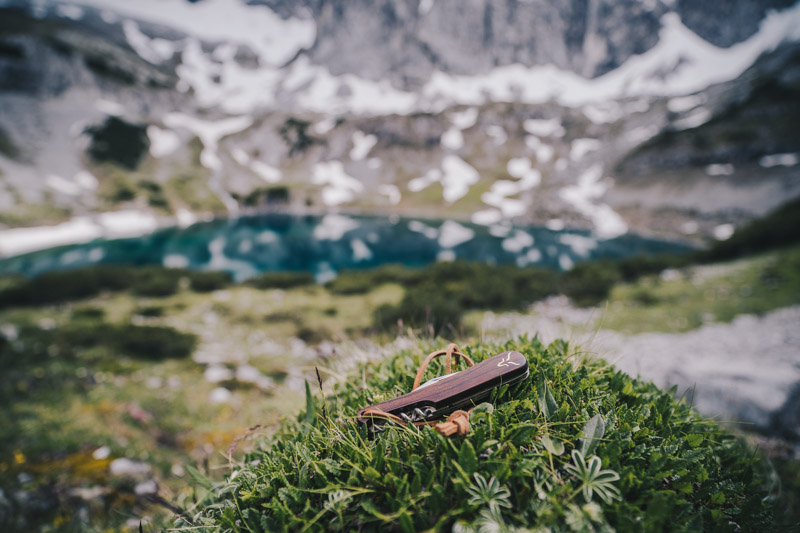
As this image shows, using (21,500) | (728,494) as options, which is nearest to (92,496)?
(21,500)

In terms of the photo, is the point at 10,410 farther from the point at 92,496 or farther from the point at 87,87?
the point at 87,87

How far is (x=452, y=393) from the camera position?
68.7 inches

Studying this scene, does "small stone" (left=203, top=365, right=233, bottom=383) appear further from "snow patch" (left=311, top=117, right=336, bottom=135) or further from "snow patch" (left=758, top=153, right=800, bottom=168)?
"snow patch" (left=311, top=117, right=336, bottom=135)

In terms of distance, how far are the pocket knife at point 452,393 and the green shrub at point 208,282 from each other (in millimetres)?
22475

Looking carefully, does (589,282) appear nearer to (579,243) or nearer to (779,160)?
(579,243)

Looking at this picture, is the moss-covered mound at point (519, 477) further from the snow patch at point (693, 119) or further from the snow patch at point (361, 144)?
the snow patch at point (361, 144)

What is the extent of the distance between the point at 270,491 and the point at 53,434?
6.88 meters

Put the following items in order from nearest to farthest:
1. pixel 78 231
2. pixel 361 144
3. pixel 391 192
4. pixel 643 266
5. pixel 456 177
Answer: pixel 643 266
pixel 78 231
pixel 391 192
pixel 456 177
pixel 361 144

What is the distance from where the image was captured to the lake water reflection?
41.8m

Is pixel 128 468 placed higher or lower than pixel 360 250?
higher

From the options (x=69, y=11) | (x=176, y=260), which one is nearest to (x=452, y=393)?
(x=176, y=260)

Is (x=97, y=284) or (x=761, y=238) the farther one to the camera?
(x=761, y=238)

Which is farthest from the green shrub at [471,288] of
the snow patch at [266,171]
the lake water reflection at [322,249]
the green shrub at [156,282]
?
the snow patch at [266,171]

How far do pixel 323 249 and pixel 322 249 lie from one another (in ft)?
0.56
